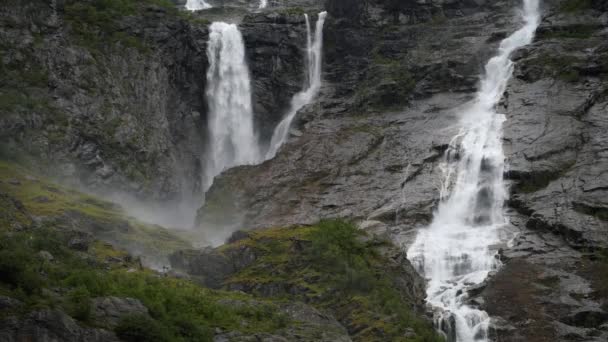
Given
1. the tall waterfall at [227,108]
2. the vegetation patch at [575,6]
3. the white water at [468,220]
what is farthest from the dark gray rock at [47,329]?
the vegetation patch at [575,6]

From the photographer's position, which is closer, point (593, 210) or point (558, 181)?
point (593, 210)

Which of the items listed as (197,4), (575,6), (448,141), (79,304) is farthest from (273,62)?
(79,304)

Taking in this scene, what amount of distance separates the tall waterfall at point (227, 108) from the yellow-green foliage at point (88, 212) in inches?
734

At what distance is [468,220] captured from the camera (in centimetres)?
5234

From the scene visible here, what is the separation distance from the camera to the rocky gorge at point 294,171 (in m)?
33.4

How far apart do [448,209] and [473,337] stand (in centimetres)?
1762

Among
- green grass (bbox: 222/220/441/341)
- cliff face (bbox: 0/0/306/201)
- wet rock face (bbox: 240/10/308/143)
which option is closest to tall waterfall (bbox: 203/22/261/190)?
cliff face (bbox: 0/0/306/201)

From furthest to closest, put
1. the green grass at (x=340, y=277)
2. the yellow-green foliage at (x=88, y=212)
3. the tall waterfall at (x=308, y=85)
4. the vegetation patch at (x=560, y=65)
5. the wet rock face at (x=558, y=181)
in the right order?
the tall waterfall at (x=308, y=85) → the vegetation patch at (x=560, y=65) → the yellow-green foliage at (x=88, y=212) → the wet rock face at (x=558, y=181) → the green grass at (x=340, y=277)

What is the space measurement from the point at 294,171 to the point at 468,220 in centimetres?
1702

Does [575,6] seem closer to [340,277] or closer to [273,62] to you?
[273,62]

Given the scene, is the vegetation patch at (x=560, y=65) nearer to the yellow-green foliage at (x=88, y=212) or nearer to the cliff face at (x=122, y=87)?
the cliff face at (x=122, y=87)

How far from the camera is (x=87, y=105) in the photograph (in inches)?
2606

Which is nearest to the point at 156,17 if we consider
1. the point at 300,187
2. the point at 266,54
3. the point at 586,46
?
the point at 266,54

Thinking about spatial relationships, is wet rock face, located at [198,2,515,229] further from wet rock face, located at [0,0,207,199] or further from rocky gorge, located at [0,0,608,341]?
wet rock face, located at [0,0,207,199]
